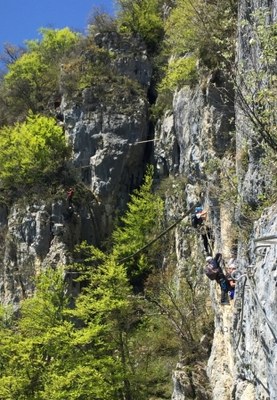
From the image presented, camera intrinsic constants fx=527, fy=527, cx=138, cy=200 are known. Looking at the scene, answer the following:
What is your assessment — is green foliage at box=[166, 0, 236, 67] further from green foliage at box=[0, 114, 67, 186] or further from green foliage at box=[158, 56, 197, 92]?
green foliage at box=[0, 114, 67, 186]

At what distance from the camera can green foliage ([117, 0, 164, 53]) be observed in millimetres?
32656

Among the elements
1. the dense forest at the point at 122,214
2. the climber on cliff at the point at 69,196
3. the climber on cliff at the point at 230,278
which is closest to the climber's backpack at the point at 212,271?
the climber on cliff at the point at 230,278

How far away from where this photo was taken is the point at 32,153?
29.8 m

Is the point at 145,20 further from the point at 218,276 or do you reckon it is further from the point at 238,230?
the point at 238,230

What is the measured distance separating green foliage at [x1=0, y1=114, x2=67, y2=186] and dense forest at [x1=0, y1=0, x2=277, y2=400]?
69 millimetres

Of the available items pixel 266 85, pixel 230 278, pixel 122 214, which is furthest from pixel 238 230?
pixel 122 214

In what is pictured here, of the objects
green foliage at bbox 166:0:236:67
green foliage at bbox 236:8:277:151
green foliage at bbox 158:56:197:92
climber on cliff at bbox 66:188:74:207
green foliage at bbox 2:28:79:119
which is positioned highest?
green foliage at bbox 2:28:79:119

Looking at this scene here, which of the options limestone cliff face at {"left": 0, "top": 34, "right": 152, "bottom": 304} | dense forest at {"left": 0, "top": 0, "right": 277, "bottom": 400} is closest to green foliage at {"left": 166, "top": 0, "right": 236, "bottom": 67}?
dense forest at {"left": 0, "top": 0, "right": 277, "bottom": 400}

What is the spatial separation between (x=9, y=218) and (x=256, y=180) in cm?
2231

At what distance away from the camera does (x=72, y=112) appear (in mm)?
30953

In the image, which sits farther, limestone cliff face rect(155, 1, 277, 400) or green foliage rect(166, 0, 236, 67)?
green foliage rect(166, 0, 236, 67)

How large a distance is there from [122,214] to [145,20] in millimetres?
12586

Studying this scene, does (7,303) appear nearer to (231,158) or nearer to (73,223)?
(73,223)

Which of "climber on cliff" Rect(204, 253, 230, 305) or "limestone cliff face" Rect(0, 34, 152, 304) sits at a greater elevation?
"limestone cliff face" Rect(0, 34, 152, 304)
